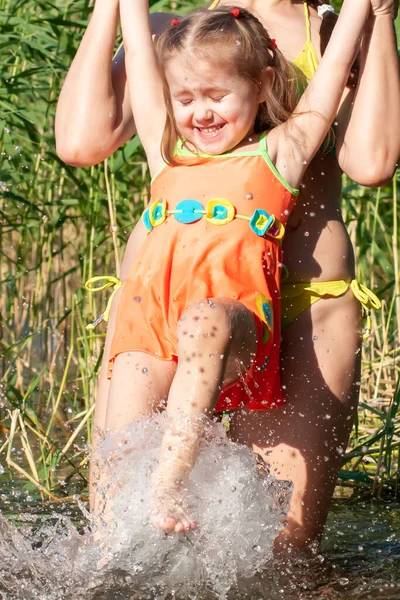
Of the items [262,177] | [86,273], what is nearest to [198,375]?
[262,177]

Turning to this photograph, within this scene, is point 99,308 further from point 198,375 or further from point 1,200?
point 198,375

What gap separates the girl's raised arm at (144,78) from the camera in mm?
2709

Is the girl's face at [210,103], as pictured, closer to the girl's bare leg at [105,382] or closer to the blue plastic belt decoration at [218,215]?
the blue plastic belt decoration at [218,215]

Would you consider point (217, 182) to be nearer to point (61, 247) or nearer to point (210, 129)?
point (210, 129)

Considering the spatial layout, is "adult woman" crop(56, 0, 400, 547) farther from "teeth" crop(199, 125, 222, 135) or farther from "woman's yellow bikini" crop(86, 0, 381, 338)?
"teeth" crop(199, 125, 222, 135)

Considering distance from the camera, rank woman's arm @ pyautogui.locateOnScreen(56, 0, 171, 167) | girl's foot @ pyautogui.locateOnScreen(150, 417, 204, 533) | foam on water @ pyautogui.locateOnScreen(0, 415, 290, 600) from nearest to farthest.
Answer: girl's foot @ pyautogui.locateOnScreen(150, 417, 204, 533) < foam on water @ pyautogui.locateOnScreen(0, 415, 290, 600) < woman's arm @ pyautogui.locateOnScreen(56, 0, 171, 167)

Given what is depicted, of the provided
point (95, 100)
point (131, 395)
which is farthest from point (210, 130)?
point (131, 395)

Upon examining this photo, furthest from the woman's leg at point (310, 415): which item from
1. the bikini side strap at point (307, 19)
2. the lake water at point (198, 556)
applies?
the bikini side strap at point (307, 19)

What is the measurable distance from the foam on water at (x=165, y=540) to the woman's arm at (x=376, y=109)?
0.74 meters

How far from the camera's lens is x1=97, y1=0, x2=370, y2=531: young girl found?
8.08 feet

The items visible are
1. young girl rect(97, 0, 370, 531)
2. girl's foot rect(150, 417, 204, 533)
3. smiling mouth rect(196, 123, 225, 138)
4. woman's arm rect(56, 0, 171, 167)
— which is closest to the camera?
girl's foot rect(150, 417, 204, 533)

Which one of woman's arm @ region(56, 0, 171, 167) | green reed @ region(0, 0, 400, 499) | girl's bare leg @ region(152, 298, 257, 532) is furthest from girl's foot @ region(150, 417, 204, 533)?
green reed @ region(0, 0, 400, 499)

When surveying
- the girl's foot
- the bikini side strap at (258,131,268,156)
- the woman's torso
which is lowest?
the girl's foot

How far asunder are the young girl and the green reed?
1283 mm
